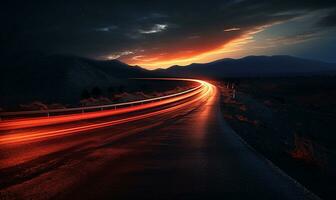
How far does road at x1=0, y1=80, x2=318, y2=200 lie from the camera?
648 centimetres

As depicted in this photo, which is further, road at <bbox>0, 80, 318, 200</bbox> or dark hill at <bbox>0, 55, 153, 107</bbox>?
dark hill at <bbox>0, 55, 153, 107</bbox>

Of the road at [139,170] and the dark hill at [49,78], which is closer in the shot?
the road at [139,170]

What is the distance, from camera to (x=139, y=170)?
8375 millimetres

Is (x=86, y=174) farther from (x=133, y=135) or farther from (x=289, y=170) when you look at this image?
(x=133, y=135)

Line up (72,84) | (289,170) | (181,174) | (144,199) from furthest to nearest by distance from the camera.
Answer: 1. (72,84)
2. (289,170)
3. (181,174)
4. (144,199)

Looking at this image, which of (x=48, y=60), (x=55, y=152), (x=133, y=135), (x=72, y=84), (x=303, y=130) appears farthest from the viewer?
(x=48, y=60)

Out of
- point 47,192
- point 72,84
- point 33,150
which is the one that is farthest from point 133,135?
point 72,84

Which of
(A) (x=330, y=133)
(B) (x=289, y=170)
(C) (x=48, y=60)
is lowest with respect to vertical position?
(A) (x=330, y=133)

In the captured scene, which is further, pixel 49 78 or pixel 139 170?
pixel 49 78

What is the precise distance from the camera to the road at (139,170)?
648cm

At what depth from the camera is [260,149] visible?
1268cm

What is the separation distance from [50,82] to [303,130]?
103 meters

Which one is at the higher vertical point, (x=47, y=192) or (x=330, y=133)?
(x=47, y=192)

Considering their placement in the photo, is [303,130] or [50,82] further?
[50,82]
